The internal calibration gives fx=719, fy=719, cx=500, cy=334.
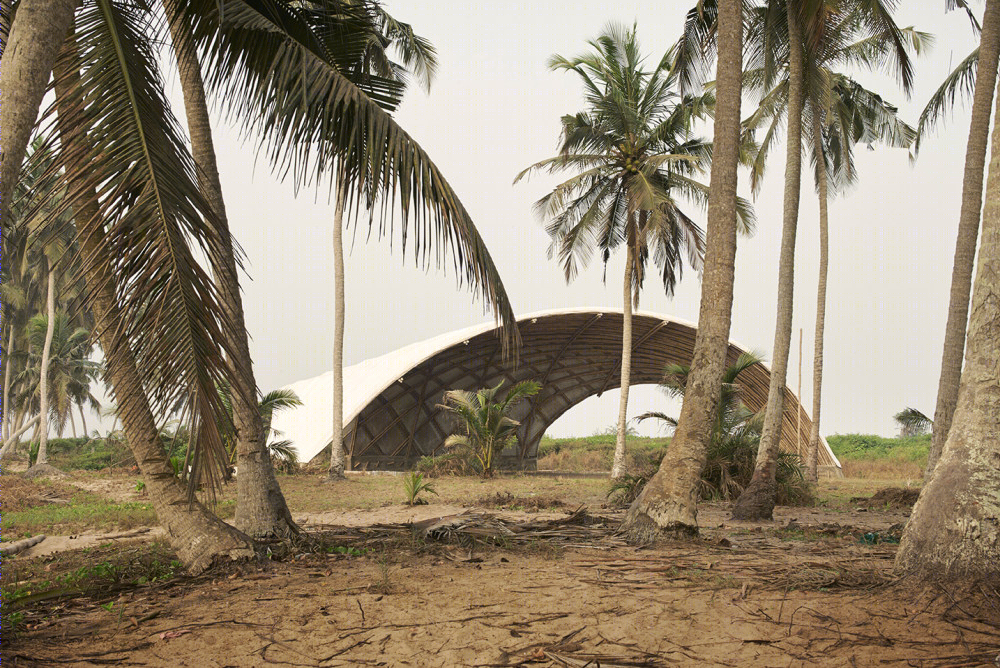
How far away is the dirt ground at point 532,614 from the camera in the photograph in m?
3.66

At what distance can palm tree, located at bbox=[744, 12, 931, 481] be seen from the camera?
48.3 ft

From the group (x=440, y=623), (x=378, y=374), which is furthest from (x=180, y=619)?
(x=378, y=374)

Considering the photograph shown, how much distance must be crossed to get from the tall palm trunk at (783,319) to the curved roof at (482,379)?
1193cm

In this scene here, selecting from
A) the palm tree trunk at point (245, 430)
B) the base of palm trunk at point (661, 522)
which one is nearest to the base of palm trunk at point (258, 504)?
the palm tree trunk at point (245, 430)

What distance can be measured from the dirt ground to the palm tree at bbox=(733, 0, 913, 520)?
4.04 m

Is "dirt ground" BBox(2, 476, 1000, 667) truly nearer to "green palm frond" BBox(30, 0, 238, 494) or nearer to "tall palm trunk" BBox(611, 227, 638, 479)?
"green palm frond" BBox(30, 0, 238, 494)

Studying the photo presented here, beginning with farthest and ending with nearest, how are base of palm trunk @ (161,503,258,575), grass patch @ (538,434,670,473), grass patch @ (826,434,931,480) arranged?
grass patch @ (538,434,670,473) → grass patch @ (826,434,931,480) → base of palm trunk @ (161,503,258,575)

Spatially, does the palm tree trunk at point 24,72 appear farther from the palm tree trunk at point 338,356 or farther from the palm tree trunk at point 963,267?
the palm tree trunk at point 338,356

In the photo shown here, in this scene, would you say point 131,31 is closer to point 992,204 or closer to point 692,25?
point 992,204

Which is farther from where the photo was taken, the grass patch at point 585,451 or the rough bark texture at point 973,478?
the grass patch at point 585,451

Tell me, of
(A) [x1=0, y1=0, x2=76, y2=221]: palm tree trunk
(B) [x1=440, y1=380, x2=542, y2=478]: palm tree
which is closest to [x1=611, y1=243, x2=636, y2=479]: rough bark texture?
(B) [x1=440, y1=380, x2=542, y2=478]: palm tree

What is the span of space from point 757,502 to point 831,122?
1125 centimetres

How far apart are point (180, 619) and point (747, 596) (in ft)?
11.5

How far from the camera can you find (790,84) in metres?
11.8
